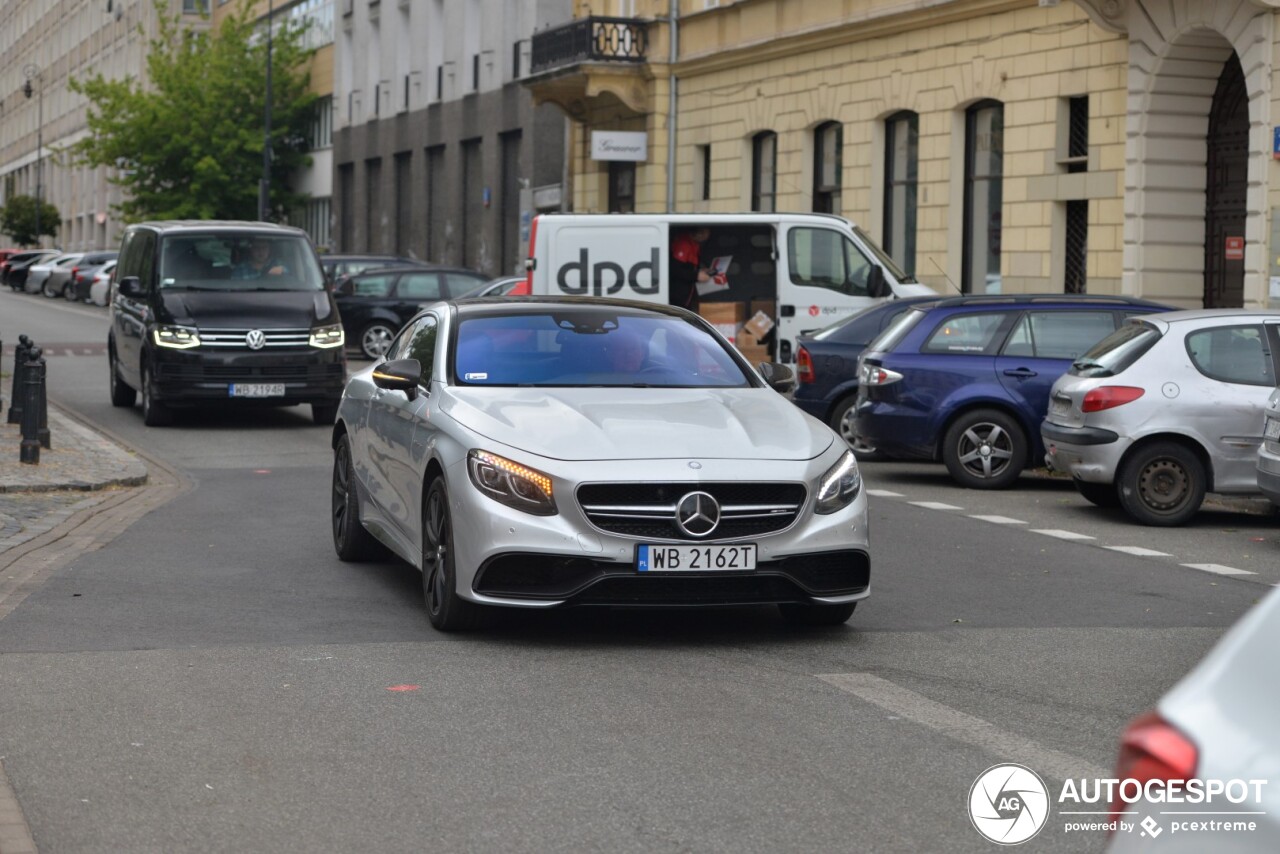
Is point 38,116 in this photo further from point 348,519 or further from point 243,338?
point 348,519

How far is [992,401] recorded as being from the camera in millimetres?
16109

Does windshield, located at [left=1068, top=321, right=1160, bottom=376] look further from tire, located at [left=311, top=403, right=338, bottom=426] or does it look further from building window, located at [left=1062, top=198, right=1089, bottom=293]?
building window, located at [left=1062, top=198, right=1089, bottom=293]

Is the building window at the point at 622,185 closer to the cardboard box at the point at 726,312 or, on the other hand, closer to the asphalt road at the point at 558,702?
the cardboard box at the point at 726,312

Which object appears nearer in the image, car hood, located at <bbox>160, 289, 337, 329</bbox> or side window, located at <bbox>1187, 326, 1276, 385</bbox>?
side window, located at <bbox>1187, 326, 1276, 385</bbox>

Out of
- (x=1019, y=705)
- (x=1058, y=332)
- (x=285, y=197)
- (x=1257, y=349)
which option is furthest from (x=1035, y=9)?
(x=285, y=197)

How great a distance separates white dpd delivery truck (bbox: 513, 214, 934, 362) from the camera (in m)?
21.9

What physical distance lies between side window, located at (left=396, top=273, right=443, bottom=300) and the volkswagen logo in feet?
84.5

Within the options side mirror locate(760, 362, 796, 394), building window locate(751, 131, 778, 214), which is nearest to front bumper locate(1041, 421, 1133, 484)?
side mirror locate(760, 362, 796, 394)

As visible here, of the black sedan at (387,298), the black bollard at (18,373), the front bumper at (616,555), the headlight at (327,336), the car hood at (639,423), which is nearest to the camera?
the front bumper at (616,555)

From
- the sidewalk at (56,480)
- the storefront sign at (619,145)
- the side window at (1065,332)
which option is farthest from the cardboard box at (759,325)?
the storefront sign at (619,145)

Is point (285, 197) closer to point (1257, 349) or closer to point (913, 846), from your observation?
point (1257, 349)

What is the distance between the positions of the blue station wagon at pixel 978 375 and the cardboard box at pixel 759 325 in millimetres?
5549

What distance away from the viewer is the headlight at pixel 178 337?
2052 cm

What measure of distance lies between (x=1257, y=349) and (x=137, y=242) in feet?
43.1
